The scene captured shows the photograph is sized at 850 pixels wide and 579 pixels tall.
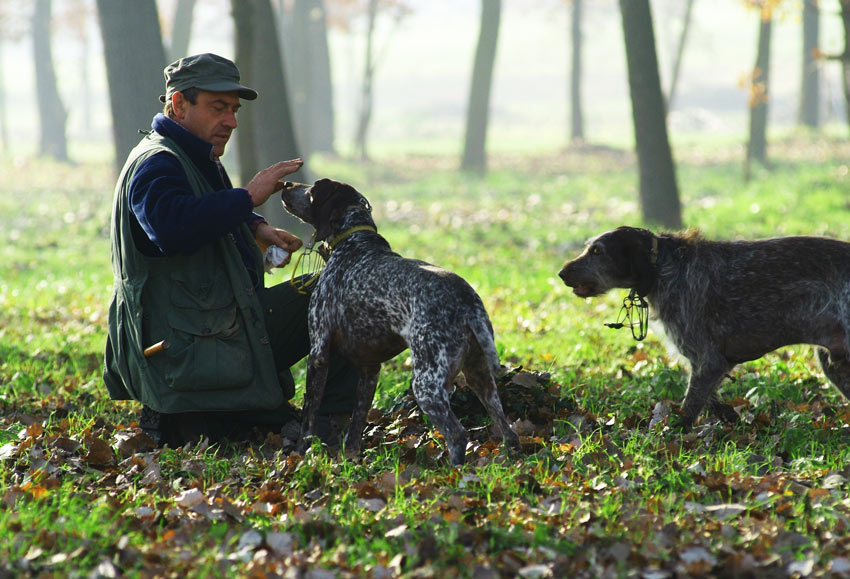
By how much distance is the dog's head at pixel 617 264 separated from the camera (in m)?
5.94

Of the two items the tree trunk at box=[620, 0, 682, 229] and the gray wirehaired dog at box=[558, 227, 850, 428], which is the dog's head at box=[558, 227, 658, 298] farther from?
the tree trunk at box=[620, 0, 682, 229]

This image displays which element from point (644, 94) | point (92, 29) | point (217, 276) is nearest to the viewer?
point (217, 276)

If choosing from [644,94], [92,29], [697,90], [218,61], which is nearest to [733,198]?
[644,94]

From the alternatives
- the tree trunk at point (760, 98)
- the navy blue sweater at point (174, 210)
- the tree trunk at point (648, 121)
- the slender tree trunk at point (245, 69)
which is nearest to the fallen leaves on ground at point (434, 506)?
the navy blue sweater at point (174, 210)

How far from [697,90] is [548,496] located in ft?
238

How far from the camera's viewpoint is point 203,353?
546 centimetres

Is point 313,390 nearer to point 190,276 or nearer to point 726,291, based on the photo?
point 190,276

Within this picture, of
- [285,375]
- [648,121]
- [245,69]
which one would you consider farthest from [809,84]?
[285,375]

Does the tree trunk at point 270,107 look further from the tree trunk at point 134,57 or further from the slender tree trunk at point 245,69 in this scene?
the tree trunk at point 134,57

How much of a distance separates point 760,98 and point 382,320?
1620 centimetres

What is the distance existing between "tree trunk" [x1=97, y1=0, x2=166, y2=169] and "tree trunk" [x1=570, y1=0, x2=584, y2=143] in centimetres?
2376

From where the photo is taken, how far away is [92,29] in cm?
5156

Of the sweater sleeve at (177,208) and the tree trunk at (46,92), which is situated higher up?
the tree trunk at (46,92)

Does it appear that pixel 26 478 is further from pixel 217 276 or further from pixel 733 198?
pixel 733 198
